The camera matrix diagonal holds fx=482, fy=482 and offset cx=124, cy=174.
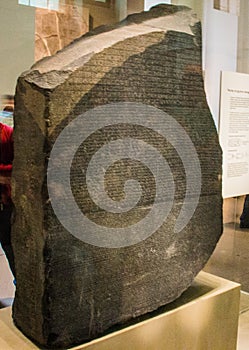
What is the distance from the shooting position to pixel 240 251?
251cm

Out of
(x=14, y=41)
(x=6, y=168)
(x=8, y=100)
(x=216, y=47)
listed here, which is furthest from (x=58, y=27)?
(x=216, y=47)

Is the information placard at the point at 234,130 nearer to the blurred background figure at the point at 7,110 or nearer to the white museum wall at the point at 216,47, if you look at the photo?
the white museum wall at the point at 216,47

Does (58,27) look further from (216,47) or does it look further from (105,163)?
(216,47)

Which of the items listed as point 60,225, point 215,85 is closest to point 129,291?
point 60,225

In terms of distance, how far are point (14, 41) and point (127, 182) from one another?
558mm

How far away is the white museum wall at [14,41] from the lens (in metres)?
1.45

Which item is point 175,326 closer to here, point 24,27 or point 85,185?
point 85,185

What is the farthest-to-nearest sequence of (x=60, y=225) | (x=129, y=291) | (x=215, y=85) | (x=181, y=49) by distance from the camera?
1. (x=215, y=85)
2. (x=181, y=49)
3. (x=129, y=291)
4. (x=60, y=225)

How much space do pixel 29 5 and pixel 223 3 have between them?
3.18 ft

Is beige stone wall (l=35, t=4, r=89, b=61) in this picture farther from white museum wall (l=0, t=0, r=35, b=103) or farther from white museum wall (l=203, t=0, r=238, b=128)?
white museum wall (l=203, t=0, r=238, b=128)

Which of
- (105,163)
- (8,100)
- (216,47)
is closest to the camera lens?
(105,163)

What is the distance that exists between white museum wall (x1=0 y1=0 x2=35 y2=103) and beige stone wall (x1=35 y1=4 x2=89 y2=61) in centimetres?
2

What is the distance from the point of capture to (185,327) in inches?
58.4

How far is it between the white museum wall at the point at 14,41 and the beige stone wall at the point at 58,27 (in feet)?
0.07
